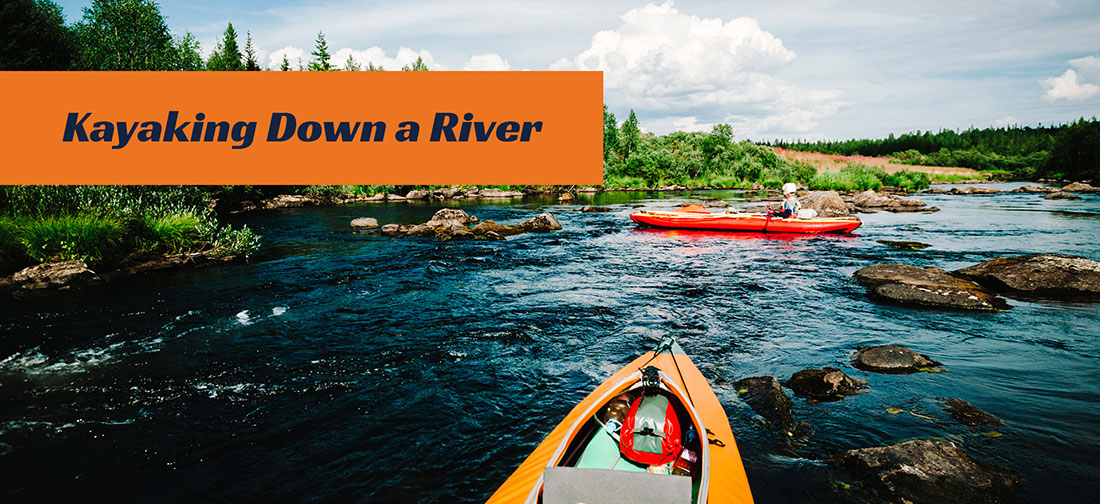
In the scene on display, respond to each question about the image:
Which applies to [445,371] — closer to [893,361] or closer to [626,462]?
[626,462]

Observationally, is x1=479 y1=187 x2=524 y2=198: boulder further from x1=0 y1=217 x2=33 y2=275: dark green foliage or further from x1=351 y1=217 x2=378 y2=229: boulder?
x1=0 y1=217 x2=33 y2=275: dark green foliage

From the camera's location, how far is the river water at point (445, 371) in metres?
5.26

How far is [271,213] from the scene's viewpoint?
30062 mm

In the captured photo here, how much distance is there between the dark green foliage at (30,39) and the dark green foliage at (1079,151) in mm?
76705

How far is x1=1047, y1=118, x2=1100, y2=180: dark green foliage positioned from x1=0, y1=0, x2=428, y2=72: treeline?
69.1m

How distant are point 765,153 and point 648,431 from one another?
5831 cm

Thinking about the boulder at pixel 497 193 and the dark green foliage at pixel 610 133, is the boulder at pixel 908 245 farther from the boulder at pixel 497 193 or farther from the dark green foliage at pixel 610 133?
the dark green foliage at pixel 610 133

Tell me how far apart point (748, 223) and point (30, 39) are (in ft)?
142

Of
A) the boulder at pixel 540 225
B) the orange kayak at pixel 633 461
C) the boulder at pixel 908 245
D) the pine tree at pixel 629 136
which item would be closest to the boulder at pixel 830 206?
the boulder at pixel 908 245

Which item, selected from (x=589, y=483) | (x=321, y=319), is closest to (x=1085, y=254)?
(x=589, y=483)

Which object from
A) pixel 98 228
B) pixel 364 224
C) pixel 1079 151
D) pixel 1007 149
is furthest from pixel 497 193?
pixel 1007 149

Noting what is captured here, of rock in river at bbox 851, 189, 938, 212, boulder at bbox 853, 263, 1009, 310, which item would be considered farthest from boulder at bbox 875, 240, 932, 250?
rock in river at bbox 851, 189, 938, 212

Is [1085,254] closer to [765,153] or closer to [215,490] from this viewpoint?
[215,490]

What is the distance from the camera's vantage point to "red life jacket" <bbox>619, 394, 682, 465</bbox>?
438cm
